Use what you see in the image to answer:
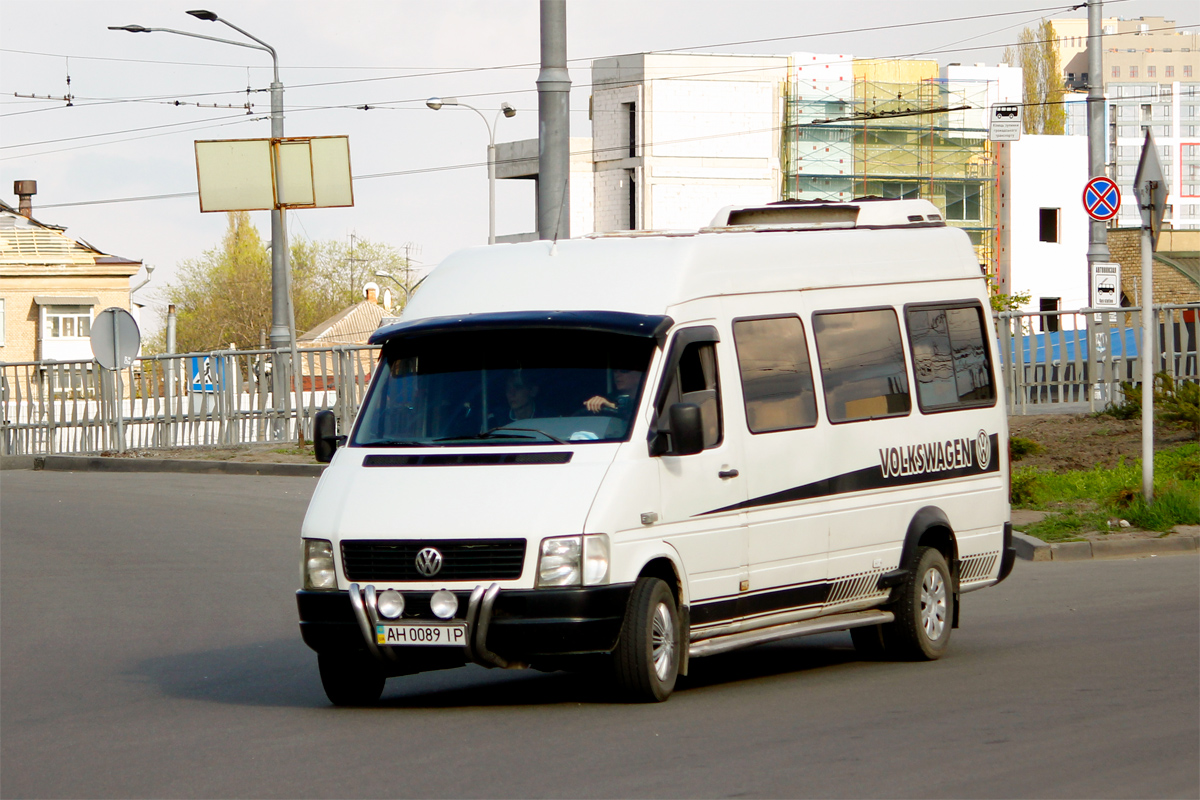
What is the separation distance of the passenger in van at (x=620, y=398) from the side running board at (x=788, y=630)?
1.24 m

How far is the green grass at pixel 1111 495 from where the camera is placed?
1560 cm

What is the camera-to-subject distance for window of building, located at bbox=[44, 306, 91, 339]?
228ft

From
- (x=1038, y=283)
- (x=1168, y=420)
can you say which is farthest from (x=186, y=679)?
(x=1038, y=283)

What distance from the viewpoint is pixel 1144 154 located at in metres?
15.9

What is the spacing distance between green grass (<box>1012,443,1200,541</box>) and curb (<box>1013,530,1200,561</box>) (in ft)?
1.26

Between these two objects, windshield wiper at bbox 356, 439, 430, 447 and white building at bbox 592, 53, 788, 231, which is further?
white building at bbox 592, 53, 788, 231

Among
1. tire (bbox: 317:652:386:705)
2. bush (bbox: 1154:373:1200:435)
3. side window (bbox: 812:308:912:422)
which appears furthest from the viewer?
bush (bbox: 1154:373:1200:435)

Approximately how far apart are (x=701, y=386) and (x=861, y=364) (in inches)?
60.1

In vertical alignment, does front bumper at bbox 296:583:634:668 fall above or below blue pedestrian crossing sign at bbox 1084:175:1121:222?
below

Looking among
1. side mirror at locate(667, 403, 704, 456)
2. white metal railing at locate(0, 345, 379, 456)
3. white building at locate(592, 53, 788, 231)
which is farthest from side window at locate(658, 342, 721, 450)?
white building at locate(592, 53, 788, 231)

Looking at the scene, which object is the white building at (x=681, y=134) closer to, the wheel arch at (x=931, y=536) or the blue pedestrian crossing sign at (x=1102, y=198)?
the blue pedestrian crossing sign at (x=1102, y=198)

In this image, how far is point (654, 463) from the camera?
8.38m

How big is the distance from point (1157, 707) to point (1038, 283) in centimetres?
7746

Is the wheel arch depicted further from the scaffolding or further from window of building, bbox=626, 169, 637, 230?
the scaffolding
